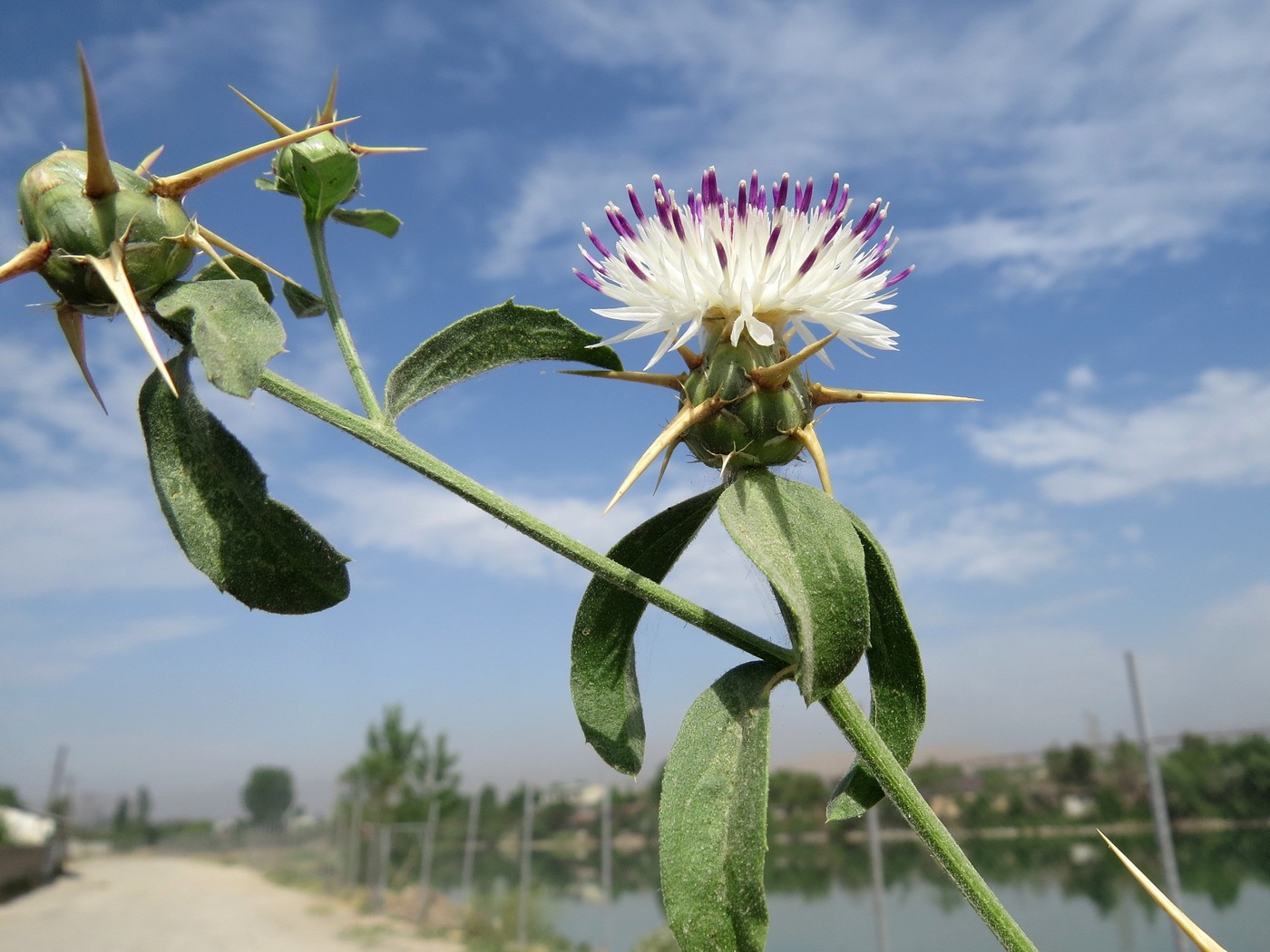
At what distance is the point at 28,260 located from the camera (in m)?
1.02

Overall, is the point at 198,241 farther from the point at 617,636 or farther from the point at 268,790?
the point at 268,790

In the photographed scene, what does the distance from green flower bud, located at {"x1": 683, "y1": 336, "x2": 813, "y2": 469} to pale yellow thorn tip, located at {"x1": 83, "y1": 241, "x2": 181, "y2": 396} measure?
57 cm

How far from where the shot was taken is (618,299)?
1.18m

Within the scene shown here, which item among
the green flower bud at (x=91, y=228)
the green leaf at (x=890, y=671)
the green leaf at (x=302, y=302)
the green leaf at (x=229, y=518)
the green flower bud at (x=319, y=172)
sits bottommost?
the green leaf at (x=890, y=671)

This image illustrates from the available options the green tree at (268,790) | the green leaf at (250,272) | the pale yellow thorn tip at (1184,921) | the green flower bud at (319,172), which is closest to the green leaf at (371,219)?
the green flower bud at (319,172)

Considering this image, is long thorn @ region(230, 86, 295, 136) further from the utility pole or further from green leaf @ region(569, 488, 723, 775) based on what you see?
the utility pole

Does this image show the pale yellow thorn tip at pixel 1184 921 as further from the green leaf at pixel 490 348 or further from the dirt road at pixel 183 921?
the dirt road at pixel 183 921

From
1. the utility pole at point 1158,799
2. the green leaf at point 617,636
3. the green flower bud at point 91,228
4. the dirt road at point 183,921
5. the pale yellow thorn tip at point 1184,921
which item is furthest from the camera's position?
the dirt road at point 183,921

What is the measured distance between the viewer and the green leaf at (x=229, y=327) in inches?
35.8

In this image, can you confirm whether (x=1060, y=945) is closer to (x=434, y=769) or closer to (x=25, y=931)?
(x=25, y=931)

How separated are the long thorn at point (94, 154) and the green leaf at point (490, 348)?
367 millimetres

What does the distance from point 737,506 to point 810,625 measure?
0.16 meters

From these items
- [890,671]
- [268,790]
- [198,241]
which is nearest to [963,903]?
[890,671]

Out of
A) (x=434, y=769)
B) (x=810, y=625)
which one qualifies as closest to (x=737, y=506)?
(x=810, y=625)
